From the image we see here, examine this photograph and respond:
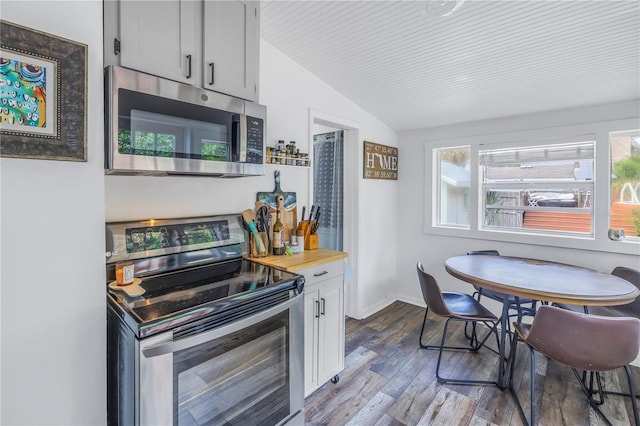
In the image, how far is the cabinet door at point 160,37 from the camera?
132 cm

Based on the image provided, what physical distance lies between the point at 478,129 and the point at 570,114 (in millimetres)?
765

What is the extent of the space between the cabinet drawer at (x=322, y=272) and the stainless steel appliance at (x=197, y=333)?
0.28 meters

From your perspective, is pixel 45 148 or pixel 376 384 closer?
pixel 45 148

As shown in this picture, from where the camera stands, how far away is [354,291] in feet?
10.9

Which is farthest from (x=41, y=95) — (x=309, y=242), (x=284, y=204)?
(x=309, y=242)

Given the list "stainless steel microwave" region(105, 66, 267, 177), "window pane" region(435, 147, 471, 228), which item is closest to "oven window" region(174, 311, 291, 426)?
"stainless steel microwave" region(105, 66, 267, 177)

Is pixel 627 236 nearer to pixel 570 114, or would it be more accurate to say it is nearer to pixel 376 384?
pixel 570 114

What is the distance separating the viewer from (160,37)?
1.41 metres

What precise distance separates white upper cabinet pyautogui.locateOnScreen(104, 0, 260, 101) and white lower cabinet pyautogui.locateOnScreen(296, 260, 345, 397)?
1.23m

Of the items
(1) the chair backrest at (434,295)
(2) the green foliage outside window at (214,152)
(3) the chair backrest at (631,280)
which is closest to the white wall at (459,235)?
(3) the chair backrest at (631,280)

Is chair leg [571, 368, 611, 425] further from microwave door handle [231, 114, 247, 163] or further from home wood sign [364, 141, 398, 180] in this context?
microwave door handle [231, 114, 247, 163]

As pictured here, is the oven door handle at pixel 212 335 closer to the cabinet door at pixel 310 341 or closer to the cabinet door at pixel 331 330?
the cabinet door at pixel 310 341

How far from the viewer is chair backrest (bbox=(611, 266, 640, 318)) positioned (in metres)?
2.22

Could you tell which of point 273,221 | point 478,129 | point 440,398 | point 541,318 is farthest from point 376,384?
point 478,129
